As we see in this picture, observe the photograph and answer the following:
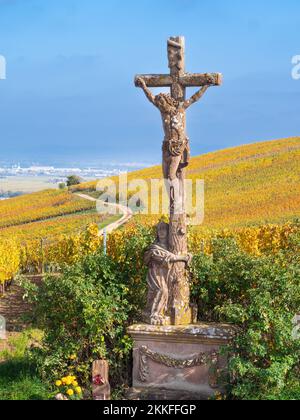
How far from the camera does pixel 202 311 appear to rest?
12.0 metres

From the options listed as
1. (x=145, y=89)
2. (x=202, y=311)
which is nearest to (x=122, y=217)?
(x=202, y=311)

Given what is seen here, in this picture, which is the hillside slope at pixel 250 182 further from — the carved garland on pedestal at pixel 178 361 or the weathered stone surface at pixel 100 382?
the weathered stone surface at pixel 100 382

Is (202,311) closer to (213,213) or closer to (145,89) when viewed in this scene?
(145,89)

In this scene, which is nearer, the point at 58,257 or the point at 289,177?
the point at 58,257

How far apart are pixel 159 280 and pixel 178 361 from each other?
127cm

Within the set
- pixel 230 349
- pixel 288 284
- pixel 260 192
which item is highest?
pixel 260 192

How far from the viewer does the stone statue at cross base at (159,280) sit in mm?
10992

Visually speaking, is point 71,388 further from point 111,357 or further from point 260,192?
point 260,192

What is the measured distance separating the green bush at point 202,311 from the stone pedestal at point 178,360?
28 cm

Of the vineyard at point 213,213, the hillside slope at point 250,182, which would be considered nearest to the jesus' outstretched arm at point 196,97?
the vineyard at point 213,213
